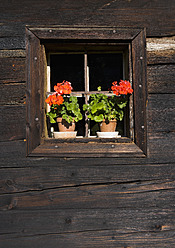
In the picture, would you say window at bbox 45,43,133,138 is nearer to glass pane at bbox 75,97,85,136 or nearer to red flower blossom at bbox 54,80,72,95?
glass pane at bbox 75,97,85,136

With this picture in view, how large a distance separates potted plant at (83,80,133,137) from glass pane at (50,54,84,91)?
0.28m

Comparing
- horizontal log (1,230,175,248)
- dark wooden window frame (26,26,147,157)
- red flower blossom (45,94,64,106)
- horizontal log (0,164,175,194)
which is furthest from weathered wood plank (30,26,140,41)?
horizontal log (1,230,175,248)

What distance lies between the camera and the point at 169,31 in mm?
1838

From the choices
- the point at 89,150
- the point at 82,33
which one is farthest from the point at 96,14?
the point at 89,150

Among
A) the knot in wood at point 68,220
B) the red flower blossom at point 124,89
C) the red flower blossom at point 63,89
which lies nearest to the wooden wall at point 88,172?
the knot in wood at point 68,220

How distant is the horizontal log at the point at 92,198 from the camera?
5.74 feet

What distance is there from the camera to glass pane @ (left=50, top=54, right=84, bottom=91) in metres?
2.04

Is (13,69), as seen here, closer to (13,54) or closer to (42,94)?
(13,54)

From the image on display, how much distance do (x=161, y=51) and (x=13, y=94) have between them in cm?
131

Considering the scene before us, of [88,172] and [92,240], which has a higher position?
[88,172]

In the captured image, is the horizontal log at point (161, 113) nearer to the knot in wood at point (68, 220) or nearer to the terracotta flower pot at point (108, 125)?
the terracotta flower pot at point (108, 125)

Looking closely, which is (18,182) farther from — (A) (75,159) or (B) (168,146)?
(B) (168,146)

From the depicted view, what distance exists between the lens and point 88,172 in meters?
1.76

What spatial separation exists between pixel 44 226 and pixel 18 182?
412 millimetres
